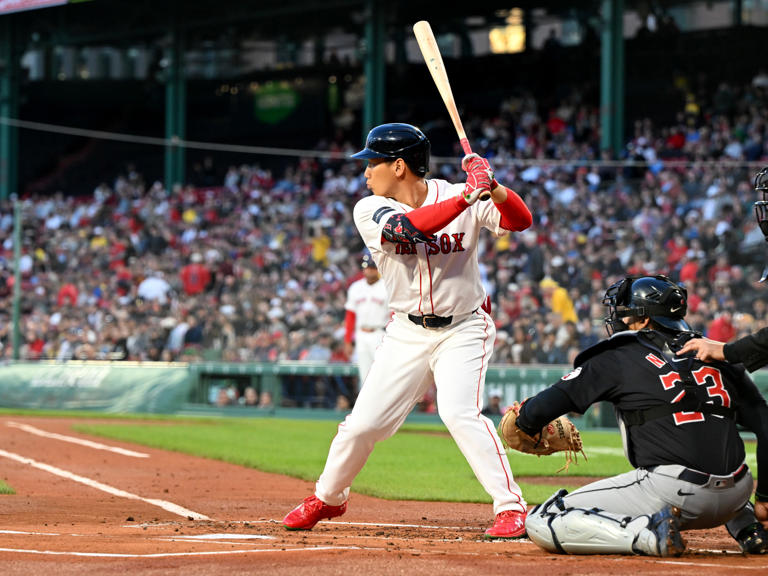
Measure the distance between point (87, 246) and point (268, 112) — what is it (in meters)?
9.62

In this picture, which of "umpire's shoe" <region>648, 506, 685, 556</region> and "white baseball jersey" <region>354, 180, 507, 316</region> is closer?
"umpire's shoe" <region>648, 506, 685, 556</region>

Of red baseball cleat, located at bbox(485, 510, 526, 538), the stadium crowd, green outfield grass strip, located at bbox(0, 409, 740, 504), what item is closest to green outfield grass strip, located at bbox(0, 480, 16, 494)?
green outfield grass strip, located at bbox(0, 409, 740, 504)

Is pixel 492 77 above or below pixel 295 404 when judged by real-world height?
above

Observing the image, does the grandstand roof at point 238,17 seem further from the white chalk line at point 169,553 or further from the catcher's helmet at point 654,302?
the white chalk line at point 169,553

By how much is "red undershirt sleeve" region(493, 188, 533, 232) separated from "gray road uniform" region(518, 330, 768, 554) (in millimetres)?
906

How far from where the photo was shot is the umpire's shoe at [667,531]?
463 cm

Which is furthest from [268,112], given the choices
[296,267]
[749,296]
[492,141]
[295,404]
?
[749,296]

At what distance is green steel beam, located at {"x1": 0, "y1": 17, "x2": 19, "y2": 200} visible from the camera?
3269cm

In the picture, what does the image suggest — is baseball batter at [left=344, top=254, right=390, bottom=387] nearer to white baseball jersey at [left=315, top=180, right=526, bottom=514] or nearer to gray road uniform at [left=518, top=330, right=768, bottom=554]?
white baseball jersey at [left=315, top=180, right=526, bottom=514]

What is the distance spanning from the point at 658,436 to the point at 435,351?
134cm

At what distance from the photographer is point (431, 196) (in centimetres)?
587

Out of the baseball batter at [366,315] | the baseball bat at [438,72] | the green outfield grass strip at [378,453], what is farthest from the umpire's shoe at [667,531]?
the baseball batter at [366,315]

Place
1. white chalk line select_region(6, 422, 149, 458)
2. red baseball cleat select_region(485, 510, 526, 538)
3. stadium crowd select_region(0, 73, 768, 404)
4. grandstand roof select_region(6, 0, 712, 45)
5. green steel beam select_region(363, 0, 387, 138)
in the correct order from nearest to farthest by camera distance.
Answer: red baseball cleat select_region(485, 510, 526, 538) < white chalk line select_region(6, 422, 149, 458) < stadium crowd select_region(0, 73, 768, 404) < green steel beam select_region(363, 0, 387, 138) < grandstand roof select_region(6, 0, 712, 45)

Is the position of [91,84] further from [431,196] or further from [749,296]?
[431,196]
